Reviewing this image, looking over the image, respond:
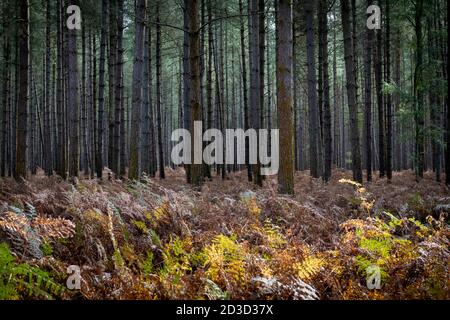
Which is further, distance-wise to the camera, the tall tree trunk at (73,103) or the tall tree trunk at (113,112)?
the tall tree trunk at (113,112)

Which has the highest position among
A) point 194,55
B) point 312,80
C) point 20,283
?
point 312,80

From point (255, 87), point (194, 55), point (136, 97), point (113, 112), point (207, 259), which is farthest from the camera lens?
point (113, 112)

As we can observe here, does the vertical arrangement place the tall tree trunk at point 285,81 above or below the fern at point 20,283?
above

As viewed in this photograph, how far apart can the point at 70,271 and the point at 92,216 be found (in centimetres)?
145

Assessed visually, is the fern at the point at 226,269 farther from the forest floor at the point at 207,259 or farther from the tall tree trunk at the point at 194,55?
the tall tree trunk at the point at 194,55

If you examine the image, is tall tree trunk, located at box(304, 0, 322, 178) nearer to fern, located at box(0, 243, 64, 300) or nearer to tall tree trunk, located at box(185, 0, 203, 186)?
tall tree trunk, located at box(185, 0, 203, 186)

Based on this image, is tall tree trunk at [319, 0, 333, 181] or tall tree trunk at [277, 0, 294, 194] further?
tall tree trunk at [319, 0, 333, 181]

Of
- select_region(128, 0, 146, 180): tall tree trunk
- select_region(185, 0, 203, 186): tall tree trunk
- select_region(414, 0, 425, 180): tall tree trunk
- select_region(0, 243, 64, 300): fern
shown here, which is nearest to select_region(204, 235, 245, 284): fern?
select_region(0, 243, 64, 300): fern

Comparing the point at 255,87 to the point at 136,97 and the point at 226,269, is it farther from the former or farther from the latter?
the point at 226,269

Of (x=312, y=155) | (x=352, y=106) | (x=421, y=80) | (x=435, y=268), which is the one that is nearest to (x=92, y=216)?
(x=435, y=268)

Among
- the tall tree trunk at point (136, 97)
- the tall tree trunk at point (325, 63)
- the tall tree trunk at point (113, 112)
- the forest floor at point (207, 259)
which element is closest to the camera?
the forest floor at point (207, 259)

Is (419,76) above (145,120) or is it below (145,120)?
above

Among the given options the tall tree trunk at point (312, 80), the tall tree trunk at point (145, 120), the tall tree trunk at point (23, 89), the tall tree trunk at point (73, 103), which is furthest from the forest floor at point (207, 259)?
the tall tree trunk at point (145, 120)

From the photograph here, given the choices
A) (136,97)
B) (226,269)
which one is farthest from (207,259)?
(136,97)
